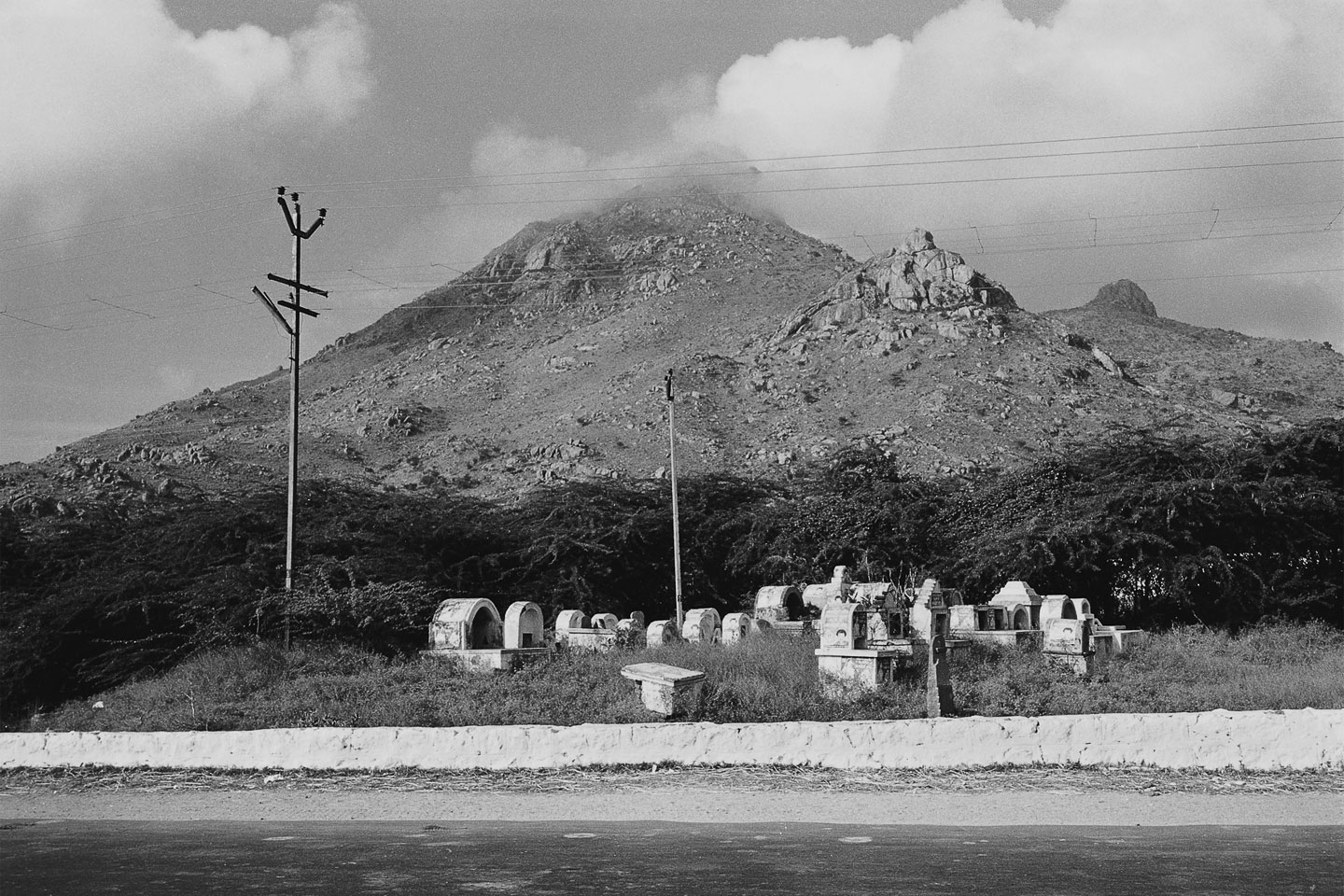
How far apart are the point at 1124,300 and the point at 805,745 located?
12535 cm

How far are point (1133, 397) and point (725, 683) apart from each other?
58632 millimetres

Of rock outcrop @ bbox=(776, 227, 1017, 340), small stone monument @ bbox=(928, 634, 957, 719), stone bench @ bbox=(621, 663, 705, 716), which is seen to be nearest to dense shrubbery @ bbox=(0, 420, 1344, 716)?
stone bench @ bbox=(621, 663, 705, 716)

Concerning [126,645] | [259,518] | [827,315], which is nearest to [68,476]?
[259,518]

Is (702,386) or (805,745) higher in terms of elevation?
(702,386)

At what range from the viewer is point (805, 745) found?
33.7ft

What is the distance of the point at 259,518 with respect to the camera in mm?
23312

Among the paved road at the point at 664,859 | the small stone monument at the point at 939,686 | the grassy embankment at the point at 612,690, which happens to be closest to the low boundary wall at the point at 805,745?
the grassy embankment at the point at 612,690

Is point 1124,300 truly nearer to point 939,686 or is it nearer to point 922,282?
point 922,282

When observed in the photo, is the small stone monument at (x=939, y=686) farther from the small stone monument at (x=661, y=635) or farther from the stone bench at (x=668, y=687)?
the small stone monument at (x=661, y=635)

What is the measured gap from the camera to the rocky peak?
4747 inches

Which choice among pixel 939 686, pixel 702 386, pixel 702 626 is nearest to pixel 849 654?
pixel 939 686

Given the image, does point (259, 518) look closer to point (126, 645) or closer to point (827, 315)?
point (126, 645)

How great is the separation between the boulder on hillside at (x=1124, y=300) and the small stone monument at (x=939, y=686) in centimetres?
11739

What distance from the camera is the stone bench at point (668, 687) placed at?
460 inches
